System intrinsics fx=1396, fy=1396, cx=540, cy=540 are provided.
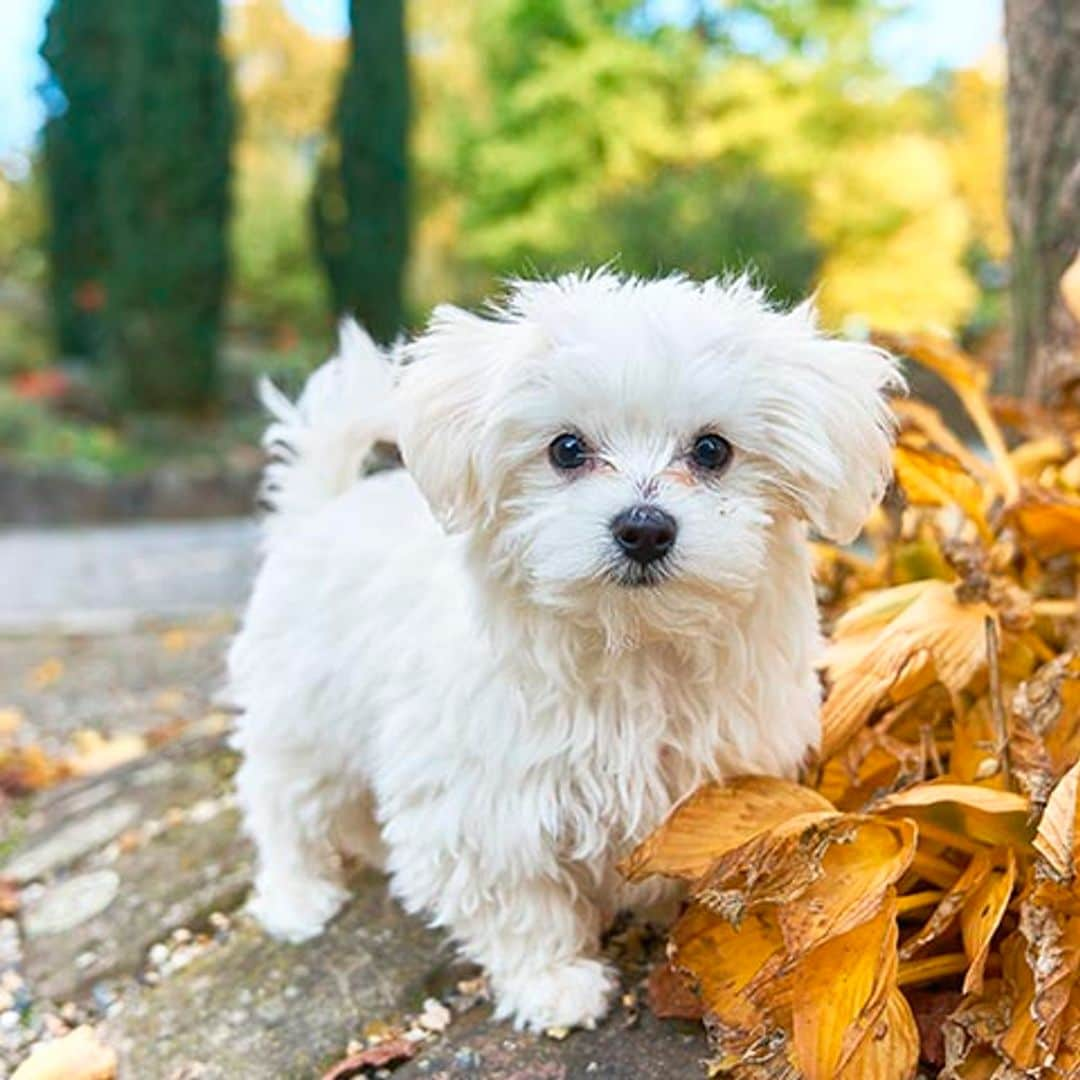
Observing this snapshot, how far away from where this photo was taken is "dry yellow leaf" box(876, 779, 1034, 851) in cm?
207

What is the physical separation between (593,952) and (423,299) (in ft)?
51.4

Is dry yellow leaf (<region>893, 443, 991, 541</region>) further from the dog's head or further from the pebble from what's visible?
the pebble

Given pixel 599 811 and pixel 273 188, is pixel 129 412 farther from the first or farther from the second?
pixel 599 811

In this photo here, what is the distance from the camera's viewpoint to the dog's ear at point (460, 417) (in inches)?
78.4

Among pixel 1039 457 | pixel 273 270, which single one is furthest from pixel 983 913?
pixel 273 270

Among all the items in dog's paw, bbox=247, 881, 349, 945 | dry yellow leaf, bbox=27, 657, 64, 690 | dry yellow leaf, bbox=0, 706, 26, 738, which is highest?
dog's paw, bbox=247, 881, 349, 945

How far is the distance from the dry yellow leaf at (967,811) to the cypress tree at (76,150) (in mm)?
12980

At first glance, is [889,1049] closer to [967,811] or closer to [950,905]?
[950,905]

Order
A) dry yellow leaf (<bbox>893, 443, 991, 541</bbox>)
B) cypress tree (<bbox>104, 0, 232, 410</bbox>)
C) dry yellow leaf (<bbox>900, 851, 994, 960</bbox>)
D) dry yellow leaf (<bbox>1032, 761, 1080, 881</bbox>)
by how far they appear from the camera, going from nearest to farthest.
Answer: dry yellow leaf (<bbox>1032, 761, 1080, 881</bbox>), dry yellow leaf (<bbox>900, 851, 994, 960</bbox>), dry yellow leaf (<bbox>893, 443, 991, 541</bbox>), cypress tree (<bbox>104, 0, 232, 410</bbox>)

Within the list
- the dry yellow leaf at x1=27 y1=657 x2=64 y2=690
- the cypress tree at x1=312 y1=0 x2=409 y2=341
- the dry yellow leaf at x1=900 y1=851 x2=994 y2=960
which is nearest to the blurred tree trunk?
the dry yellow leaf at x1=900 y1=851 x2=994 y2=960

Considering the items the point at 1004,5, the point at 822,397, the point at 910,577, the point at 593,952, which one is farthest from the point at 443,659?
the point at 1004,5

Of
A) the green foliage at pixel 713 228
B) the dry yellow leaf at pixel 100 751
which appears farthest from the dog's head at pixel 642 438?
the green foliage at pixel 713 228

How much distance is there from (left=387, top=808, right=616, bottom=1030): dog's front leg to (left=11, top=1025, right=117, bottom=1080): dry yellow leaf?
597mm

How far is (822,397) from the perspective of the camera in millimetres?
1968
